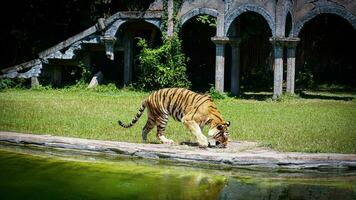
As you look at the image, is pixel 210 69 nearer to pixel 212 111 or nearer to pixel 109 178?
pixel 212 111

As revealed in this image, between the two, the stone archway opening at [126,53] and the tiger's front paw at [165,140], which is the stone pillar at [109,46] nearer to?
the stone archway opening at [126,53]

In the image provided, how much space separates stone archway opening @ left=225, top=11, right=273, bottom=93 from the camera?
1156 inches

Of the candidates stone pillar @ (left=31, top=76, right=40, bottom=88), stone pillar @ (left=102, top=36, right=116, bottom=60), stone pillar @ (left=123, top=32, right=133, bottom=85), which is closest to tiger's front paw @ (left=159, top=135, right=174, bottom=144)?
stone pillar @ (left=102, top=36, right=116, bottom=60)

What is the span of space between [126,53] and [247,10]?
6.74 metres

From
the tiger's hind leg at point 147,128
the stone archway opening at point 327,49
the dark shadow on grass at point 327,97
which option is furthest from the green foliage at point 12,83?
the tiger's hind leg at point 147,128

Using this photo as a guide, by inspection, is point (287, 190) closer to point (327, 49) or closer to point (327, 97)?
point (327, 97)

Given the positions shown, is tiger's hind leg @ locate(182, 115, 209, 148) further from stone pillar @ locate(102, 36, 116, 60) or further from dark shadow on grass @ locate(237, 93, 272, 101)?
stone pillar @ locate(102, 36, 116, 60)

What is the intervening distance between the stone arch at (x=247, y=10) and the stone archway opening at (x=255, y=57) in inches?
221

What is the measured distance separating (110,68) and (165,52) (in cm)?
772

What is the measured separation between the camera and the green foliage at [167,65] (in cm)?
2456

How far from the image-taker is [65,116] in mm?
15406

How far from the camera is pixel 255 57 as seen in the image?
104 ft

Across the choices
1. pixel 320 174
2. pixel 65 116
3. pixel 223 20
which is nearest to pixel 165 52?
pixel 223 20

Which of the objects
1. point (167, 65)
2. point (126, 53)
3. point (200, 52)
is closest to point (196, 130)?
point (167, 65)
